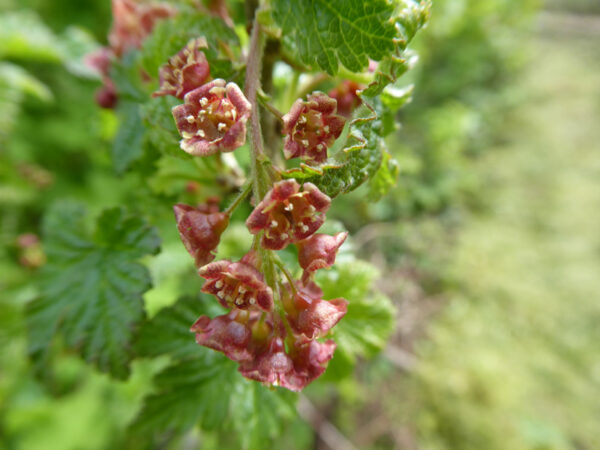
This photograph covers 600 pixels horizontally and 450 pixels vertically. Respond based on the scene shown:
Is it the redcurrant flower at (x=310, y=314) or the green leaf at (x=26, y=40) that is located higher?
the green leaf at (x=26, y=40)

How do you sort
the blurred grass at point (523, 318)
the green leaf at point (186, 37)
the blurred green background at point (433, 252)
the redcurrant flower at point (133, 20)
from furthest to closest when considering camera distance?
the blurred grass at point (523, 318)
the blurred green background at point (433, 252)
the redcurrant flower at point (133, 20)
the green leaf at point (186, 37)

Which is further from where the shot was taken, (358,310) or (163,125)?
(358,310)

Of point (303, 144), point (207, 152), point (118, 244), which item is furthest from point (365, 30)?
point (118, 244)

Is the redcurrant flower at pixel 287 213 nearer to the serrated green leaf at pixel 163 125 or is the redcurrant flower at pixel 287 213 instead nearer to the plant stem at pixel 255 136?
the plant stem at pixel 255 136

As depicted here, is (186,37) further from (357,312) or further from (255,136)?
(357,312)

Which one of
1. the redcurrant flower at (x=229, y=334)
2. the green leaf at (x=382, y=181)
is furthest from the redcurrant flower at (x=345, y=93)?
the redcurrant flower at (x=229, y=334)

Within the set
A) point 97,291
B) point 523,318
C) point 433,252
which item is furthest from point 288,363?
point 433,252
